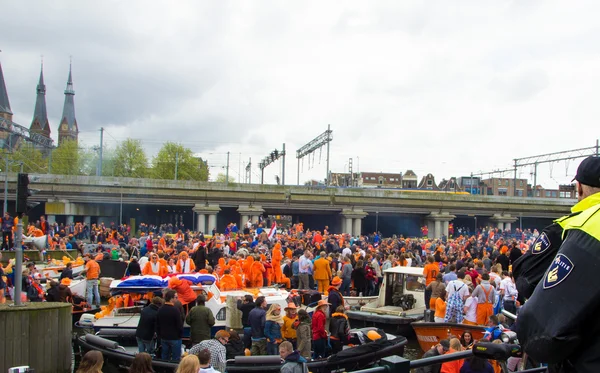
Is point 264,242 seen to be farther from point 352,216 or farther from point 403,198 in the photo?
point 403,198

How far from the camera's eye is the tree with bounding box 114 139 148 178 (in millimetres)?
81131

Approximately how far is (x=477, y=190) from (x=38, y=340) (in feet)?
311

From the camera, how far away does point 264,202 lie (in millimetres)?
50781

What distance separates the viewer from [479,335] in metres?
11.7

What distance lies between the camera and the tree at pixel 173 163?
83750 millimetres

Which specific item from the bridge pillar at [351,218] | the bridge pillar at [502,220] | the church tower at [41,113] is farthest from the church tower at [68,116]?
the bridge pillar at [502,220]

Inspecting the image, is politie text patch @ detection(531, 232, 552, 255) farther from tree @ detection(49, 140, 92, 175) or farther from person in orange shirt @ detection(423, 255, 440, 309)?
tree @ detection(49, 140, 92, 175)

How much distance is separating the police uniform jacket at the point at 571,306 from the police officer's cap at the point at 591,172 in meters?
0.30

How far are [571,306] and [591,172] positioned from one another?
2.15ft

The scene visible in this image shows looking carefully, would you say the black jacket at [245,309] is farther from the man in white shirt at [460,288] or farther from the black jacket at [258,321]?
the man in white shirt at [460,288]

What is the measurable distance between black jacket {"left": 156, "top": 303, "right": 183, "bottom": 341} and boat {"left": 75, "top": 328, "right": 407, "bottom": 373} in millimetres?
650

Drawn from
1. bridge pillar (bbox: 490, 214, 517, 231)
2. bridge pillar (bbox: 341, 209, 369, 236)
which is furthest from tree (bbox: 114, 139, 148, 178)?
bridge pillar (bbox: 490, 214, 517, 231)

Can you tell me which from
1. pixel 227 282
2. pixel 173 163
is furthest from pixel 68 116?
pixel 227 282

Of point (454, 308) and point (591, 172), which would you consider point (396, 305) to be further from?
point (591, 172)
